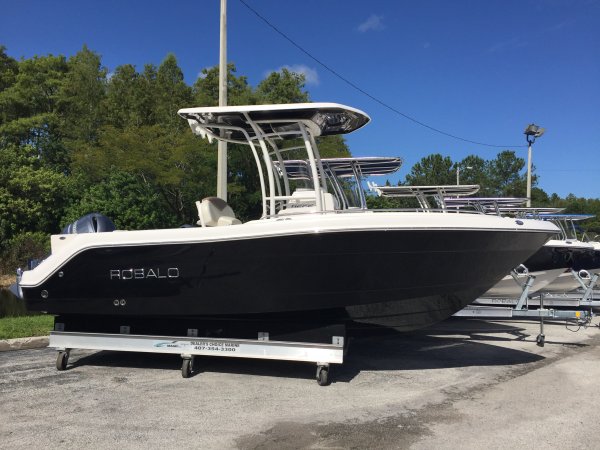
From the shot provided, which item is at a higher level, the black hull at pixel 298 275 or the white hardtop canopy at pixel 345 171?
the white hardtop canopy at pixel 345 171

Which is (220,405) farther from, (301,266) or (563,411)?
(563,411)

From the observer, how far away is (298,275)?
4508 millimetres

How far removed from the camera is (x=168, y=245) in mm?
4695

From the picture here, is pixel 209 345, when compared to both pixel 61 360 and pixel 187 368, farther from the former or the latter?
pixel 61 360

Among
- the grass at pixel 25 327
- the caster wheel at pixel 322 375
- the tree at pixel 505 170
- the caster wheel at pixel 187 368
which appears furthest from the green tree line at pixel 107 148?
the tree at pixel 505 170

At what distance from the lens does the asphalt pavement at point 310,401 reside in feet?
11.4

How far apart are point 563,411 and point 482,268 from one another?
1453 millimetres

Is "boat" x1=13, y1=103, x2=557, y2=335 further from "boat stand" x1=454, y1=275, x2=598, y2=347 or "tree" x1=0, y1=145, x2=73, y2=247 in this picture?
"tree" x1=0, y1=145, x2=73, y2=247

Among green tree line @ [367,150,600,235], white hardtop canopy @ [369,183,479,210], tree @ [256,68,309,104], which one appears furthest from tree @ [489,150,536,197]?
white hardtop canopy @ [369,183,479,210]

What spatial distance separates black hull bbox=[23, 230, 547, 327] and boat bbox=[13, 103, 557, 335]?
11 mm

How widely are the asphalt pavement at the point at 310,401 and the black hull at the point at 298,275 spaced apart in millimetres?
686

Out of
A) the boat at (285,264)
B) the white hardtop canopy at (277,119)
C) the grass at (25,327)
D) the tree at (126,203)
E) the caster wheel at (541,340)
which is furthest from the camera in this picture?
the tree at (126,203)

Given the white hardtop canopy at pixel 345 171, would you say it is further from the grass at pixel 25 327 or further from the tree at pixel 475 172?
the tree at pixel 475 172

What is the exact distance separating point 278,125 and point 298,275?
1.72 meters
